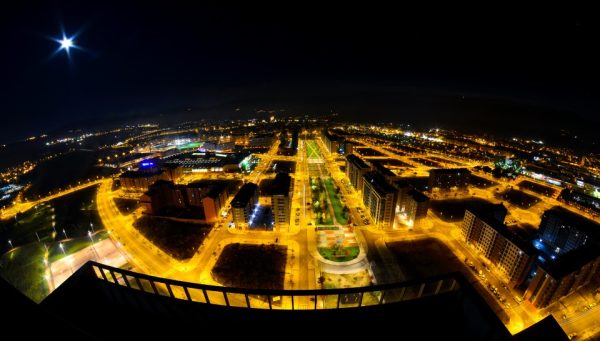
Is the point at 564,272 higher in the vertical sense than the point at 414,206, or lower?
lower

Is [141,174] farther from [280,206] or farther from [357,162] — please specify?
[357,162]

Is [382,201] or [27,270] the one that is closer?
[27,270]

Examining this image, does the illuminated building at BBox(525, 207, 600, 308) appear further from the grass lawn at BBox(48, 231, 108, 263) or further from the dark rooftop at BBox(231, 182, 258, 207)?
the grass lawn at BBox(48, 231, 108, 263)

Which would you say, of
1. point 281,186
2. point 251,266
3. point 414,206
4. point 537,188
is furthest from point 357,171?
point 537,188

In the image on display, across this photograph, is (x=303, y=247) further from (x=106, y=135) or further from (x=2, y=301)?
(x=106, y=135)

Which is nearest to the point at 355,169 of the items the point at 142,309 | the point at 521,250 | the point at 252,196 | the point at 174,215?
the point at 252,196
